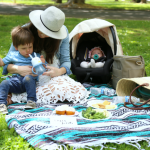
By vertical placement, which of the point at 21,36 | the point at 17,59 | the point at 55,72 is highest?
the point at 21,36

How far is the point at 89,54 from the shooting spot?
14.2ft

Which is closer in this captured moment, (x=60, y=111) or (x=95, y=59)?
(x=60, y=111)

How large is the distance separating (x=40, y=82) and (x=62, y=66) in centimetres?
40

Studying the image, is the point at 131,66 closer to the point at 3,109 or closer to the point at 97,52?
the point at 97,52

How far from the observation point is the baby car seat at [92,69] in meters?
3.79

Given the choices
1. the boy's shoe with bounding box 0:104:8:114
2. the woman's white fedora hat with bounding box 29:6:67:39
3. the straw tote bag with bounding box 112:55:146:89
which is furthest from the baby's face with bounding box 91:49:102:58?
the boy's shoe with bounding box 0:104:8:114

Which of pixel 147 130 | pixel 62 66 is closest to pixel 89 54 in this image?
pixel 62 66

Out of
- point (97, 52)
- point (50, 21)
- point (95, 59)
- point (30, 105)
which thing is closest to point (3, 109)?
point (30, 105)

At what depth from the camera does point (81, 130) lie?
2.18 meters

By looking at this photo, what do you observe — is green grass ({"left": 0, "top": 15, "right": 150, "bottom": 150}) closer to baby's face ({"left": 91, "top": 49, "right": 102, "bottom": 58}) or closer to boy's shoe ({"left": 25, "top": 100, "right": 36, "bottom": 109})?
boy's shoe ({"left": 25, "top": 100, "right": 36, "bottom": 109})

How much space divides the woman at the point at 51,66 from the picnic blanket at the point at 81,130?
0.34 meters

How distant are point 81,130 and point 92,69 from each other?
5.68 feet

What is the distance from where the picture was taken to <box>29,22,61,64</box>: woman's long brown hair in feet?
10.1

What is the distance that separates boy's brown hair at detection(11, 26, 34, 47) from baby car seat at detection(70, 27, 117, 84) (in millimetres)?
1193
